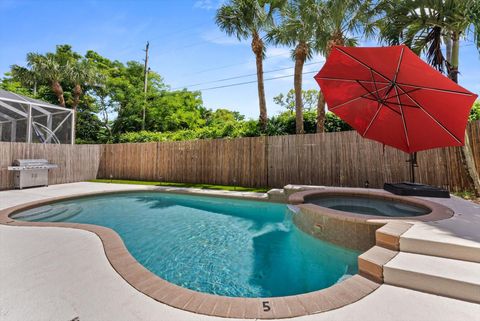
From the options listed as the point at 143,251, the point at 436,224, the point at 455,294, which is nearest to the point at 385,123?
the point at 436,224

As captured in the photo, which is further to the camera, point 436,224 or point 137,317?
point 436,224

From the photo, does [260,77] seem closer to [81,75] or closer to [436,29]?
[436,29]

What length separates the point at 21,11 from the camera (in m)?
7.63

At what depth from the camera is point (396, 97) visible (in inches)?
180

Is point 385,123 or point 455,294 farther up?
point 385,123

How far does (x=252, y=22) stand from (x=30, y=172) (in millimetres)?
11122

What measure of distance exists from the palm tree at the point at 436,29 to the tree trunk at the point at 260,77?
4789mm

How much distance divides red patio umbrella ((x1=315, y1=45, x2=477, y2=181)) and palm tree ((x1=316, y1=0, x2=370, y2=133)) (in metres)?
3.30

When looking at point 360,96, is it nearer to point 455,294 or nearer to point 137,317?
point 455,294

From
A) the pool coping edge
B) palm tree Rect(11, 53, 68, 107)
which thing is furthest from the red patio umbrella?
palm tree Rect(11, 53, 68, 107)

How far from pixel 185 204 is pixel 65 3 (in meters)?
8.04

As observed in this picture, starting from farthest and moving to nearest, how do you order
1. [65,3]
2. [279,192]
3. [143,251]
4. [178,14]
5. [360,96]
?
1. [178,14]
2. [65,3]
3. [279,192]
4. [360,96]
5. [143,251]

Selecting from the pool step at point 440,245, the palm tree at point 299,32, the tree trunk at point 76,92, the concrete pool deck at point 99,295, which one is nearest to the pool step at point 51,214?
the concrete pool deck at point 99,295

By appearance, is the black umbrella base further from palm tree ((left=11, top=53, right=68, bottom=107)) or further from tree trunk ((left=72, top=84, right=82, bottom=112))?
tree trunk ((left=72, top=84, right=82, bottom=112))
